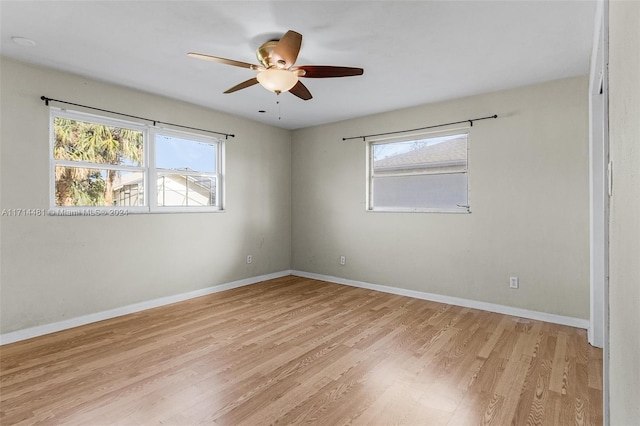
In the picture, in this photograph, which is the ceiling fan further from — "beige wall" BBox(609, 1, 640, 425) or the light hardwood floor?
the light hardwood floor

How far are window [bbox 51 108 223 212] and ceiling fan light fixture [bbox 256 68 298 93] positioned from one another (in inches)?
84.4

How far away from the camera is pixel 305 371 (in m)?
2.41


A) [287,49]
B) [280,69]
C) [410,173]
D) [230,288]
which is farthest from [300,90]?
[230,288]

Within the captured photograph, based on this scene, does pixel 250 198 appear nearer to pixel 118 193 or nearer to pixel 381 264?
pixel 118 193

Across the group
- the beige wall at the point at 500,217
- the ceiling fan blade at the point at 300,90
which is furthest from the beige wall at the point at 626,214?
the beige wall at the point at 500,217

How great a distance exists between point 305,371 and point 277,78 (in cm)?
221

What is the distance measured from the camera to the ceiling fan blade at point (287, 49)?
2145 mm

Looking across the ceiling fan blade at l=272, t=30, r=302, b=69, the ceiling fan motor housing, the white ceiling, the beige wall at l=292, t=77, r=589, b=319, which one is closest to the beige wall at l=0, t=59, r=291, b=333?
the white ceiling

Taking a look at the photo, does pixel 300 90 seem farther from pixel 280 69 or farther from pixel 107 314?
pixel 107 314

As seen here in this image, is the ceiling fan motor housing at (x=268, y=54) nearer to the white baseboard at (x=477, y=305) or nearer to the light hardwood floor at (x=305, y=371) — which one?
the light hardwood floor at (x=305, y=371)

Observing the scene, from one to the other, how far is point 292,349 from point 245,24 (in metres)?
2.57

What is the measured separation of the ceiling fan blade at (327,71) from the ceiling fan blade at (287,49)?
0.11m

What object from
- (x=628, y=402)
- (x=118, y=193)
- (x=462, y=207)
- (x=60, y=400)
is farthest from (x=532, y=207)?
(x=118, y=193)

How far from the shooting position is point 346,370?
2.43 meters
